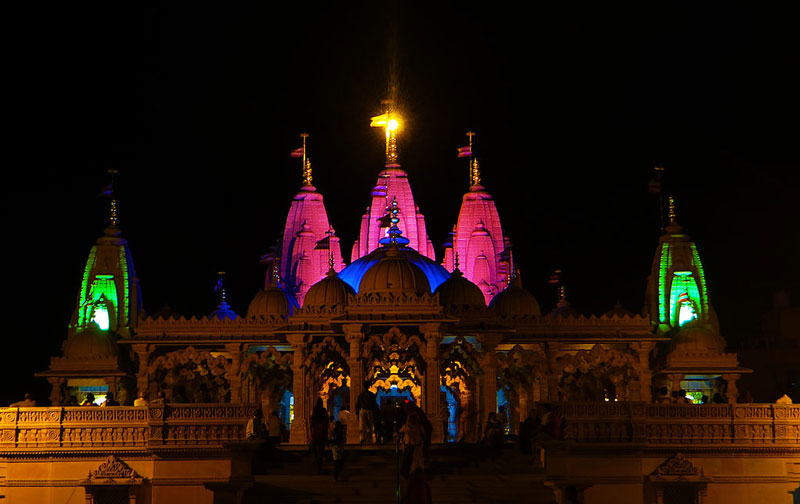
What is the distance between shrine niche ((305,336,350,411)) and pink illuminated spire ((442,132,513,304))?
326 inches

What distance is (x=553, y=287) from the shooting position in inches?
2260

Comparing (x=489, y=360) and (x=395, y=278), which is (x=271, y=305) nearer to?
(x=395, y=278)

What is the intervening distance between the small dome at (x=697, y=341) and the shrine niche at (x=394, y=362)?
26.2 feet

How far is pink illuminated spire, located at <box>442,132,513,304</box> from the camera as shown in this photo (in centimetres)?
4753

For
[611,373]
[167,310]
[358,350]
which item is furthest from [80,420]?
[611,373]

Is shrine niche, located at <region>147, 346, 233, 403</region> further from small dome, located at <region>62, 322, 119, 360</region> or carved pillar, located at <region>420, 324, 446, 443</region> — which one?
carved pillar, located at <region>420, 324, 446, 443</region>

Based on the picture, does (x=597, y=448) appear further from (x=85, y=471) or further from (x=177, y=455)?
(x=85, y=471)

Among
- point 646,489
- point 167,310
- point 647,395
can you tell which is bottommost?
point 646,489

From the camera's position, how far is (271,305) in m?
41.6

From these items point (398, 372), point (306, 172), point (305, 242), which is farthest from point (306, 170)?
point (398, 372)

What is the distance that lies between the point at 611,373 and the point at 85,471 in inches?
682

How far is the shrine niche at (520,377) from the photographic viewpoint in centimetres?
3916

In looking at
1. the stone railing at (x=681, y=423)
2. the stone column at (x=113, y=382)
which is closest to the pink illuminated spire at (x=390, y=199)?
the stone column at (x=113, y=382)

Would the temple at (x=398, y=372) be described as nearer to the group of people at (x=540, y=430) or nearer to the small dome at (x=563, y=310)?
the small dome at (x=563, y=310)
